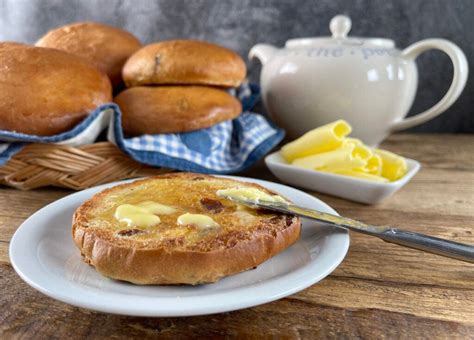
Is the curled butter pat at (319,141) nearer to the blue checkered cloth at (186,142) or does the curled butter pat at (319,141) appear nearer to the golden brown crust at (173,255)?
the blue checkered cloth at (186,142)

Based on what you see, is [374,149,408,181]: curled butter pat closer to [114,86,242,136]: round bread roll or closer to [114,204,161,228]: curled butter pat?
[114,86,242,136]: round bread roll

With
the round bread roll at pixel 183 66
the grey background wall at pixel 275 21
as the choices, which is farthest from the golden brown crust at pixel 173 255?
the grey background wall at pixel 275 21

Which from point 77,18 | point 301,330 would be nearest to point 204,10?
point 77,18

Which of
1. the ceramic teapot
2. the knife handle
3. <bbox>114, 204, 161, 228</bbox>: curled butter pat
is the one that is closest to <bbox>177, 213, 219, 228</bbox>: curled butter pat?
<bbox>114, 204, 161, 228</bbox>: curled butter pat

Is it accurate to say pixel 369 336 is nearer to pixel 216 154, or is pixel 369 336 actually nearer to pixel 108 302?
pixel 108 302

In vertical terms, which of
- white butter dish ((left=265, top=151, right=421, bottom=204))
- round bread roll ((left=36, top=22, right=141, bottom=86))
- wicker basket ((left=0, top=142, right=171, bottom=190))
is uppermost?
round bread roll ((left=36, top=22, right=141, bottom=86))
